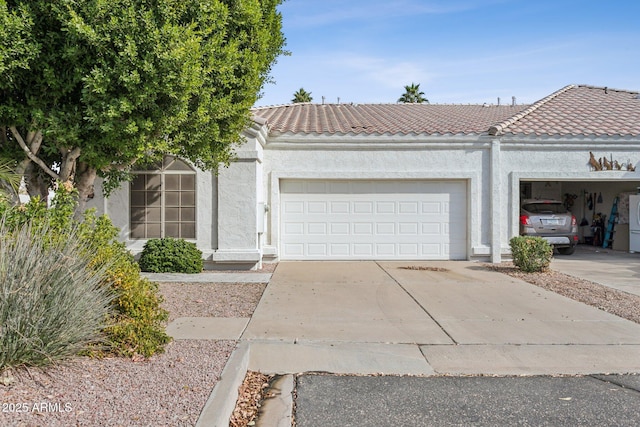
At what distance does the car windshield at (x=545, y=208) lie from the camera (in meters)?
14.9

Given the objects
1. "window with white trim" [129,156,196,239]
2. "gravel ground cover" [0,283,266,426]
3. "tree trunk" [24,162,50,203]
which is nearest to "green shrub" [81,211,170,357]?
"gravel ground cover" [0,283,266,426]

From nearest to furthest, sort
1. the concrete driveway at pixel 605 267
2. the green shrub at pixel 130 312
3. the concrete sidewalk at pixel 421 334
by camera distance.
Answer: the green shrub at pixel 130 312 → the concrete sidewalk at pixel 421 334 → the concrete driveway at pixel 605 267

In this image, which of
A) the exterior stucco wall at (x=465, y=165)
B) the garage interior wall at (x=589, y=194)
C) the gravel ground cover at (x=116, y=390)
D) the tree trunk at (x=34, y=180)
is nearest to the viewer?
the gravel ground cover at (x=116, y=390)

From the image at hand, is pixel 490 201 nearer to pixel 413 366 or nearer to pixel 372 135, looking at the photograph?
pixel 372 135

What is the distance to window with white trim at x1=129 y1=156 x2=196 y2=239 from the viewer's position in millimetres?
12023

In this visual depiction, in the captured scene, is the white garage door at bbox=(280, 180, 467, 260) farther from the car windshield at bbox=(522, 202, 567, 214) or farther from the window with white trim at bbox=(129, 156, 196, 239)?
the car windshield at bbox=(522, 202, 567, 214)

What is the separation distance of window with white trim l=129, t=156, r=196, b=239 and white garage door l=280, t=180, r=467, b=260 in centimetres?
257

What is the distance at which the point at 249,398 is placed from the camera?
4418 millimetres

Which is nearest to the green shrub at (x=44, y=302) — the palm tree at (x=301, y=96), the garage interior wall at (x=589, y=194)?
the garage interior wall at (x=589, y=194)

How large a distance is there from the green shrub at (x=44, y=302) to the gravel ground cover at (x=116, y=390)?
0.19 metres

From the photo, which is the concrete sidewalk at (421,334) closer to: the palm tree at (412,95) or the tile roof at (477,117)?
the tile roof at (477,117)

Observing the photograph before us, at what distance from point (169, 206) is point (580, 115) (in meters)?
12.9

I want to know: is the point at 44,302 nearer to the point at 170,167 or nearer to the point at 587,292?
the point at 170,167

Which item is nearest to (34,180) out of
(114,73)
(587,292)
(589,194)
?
(114,73)
